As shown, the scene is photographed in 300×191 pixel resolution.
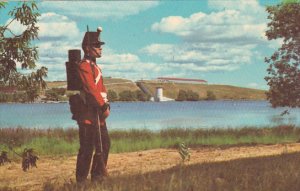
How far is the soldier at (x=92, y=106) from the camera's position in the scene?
8.80 metres

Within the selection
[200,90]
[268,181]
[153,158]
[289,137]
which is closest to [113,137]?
[289,137]

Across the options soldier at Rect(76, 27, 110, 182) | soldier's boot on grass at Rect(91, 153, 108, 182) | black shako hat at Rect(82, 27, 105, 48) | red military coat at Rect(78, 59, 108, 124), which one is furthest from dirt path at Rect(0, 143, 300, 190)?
black shako hat at Rect(82, 27, 105, 48)

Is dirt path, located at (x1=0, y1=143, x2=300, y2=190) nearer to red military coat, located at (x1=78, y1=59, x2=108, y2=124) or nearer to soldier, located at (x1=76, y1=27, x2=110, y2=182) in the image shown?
soldier, located at (x1=76, y1=27, x2=110, y2=182)

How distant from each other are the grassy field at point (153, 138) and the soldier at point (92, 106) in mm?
9694

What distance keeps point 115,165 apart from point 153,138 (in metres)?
9.17

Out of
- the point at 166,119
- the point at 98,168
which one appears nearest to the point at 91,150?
the point at 98,168

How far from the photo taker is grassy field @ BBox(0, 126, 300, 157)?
1966 cm

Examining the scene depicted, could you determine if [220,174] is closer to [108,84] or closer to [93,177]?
[93,177]

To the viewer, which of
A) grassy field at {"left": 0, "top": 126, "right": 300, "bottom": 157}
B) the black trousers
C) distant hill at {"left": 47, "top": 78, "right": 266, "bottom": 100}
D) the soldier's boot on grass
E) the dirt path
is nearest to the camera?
the black trousers

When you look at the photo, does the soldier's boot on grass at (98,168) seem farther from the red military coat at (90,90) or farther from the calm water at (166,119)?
the calm water at (166,119)

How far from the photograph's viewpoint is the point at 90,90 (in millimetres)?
8797

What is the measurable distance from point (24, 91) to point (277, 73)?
13.9 m

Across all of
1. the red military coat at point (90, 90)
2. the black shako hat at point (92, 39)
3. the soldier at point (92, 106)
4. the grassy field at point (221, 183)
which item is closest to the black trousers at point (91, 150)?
the soldier at point (92, 106)

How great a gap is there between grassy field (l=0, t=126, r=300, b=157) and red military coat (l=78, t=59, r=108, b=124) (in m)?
9.96
